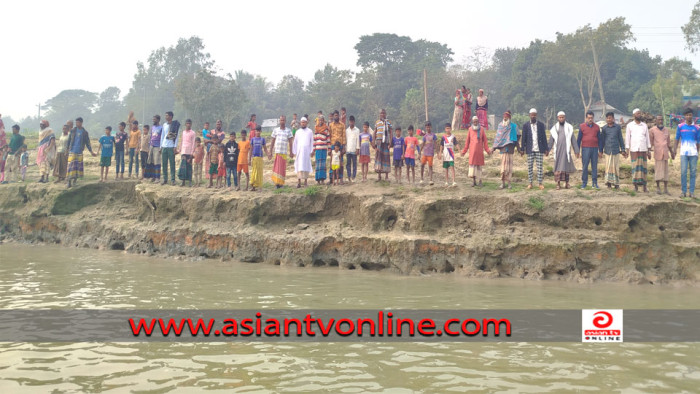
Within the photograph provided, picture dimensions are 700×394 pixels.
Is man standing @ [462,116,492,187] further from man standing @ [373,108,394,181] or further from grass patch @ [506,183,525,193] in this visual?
man standing @ [373,108,394,181]

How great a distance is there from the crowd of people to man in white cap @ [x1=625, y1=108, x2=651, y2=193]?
2 centimetres

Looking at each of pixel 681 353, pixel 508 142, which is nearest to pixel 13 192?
pixel 508 142

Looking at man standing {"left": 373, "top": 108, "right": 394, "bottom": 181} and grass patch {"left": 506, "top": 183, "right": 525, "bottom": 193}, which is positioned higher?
man standing {"left": 373, "top": 108, "right": 394, "bottom": 181}

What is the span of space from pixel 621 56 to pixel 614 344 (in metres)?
42.9

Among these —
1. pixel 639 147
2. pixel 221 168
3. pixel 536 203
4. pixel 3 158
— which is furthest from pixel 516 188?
pixel 3 158

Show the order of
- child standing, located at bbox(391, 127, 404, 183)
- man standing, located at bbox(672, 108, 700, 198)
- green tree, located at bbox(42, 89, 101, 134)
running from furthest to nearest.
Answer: green tree, located at bbox(42, 89, 101, 134), child standing, located at bbox(391, 127, 404, 183), man standing, located at bbox(672, 108, 700, 198)

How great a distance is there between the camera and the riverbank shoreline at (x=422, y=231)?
8.93 meters

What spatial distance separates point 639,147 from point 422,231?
4.67 metres

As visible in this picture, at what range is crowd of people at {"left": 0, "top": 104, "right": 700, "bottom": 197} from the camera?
10477 millimetres

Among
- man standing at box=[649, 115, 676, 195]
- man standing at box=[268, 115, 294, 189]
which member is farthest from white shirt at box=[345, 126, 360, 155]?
man standing at box=[649, 115, 676, 195]

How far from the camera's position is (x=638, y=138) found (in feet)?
34.2

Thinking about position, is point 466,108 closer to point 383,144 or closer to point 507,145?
point 383,144

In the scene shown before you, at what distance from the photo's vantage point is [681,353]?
15.6 feet

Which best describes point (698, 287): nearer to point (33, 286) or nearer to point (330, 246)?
point (330, 246)
